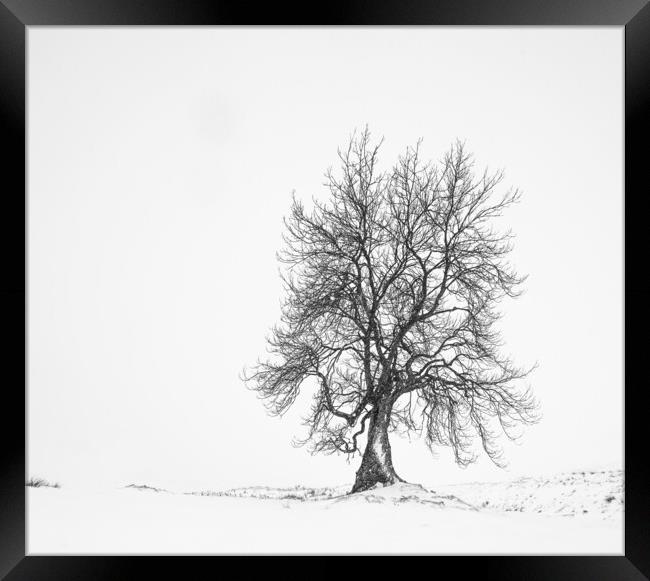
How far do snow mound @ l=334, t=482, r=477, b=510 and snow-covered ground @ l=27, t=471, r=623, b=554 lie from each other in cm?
2

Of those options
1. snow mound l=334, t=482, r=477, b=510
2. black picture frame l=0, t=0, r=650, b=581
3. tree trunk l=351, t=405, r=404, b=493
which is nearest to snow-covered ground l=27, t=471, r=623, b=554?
snow mound l=334, t=482, r=477, b=510

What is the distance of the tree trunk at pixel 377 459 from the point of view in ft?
44.5

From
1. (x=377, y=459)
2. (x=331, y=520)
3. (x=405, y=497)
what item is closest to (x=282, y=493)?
(x=377, y=459)

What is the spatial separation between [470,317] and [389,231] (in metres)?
2.68

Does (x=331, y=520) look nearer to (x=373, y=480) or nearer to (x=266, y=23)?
(x=373, y=480)

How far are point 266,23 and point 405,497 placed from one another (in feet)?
31.0

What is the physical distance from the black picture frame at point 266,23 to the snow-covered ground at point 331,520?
23.5 inches

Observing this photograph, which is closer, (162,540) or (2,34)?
(2,34)

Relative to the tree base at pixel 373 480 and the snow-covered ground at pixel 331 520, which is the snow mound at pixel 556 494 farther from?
the tree base at pixel 373 480

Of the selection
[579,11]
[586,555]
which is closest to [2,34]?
[579,11]

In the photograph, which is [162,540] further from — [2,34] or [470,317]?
[470,317]

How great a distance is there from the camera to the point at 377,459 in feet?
44.9

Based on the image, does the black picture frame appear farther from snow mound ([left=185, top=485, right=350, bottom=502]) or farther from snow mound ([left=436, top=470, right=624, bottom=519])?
snow mound ([left=185, top=485, right=350, bottom=502])

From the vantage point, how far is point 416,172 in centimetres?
1373
